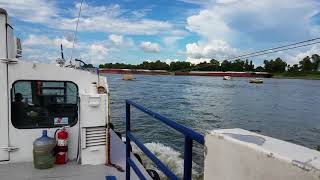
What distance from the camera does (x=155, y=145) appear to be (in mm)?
13805

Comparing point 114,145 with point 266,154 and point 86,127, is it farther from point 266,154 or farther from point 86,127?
point 266,154

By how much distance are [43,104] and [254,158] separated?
500 cm

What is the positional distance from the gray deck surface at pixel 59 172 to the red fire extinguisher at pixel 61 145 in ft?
0.47

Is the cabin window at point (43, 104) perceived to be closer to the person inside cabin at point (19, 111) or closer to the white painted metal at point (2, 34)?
the person inside cabin at point (19, 111)

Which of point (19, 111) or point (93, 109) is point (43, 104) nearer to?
point (19, 111)

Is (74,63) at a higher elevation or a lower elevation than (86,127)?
higher

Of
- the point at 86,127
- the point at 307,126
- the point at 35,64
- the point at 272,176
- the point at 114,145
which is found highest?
the point at 35,64

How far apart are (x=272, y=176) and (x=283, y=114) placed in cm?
2886

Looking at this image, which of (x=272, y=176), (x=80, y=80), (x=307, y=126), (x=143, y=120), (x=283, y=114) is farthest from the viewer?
(x=283, y=114)

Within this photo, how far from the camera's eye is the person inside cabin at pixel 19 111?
552 centimetres

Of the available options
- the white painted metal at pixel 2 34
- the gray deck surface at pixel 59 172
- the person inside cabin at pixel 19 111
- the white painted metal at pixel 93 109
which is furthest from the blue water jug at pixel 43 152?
the white painted metal at pixel 2 34

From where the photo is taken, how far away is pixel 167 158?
11.6 m

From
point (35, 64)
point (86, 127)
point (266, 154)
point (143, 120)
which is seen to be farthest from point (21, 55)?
point (143, 120)

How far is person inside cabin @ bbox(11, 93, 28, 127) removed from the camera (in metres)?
5.52
